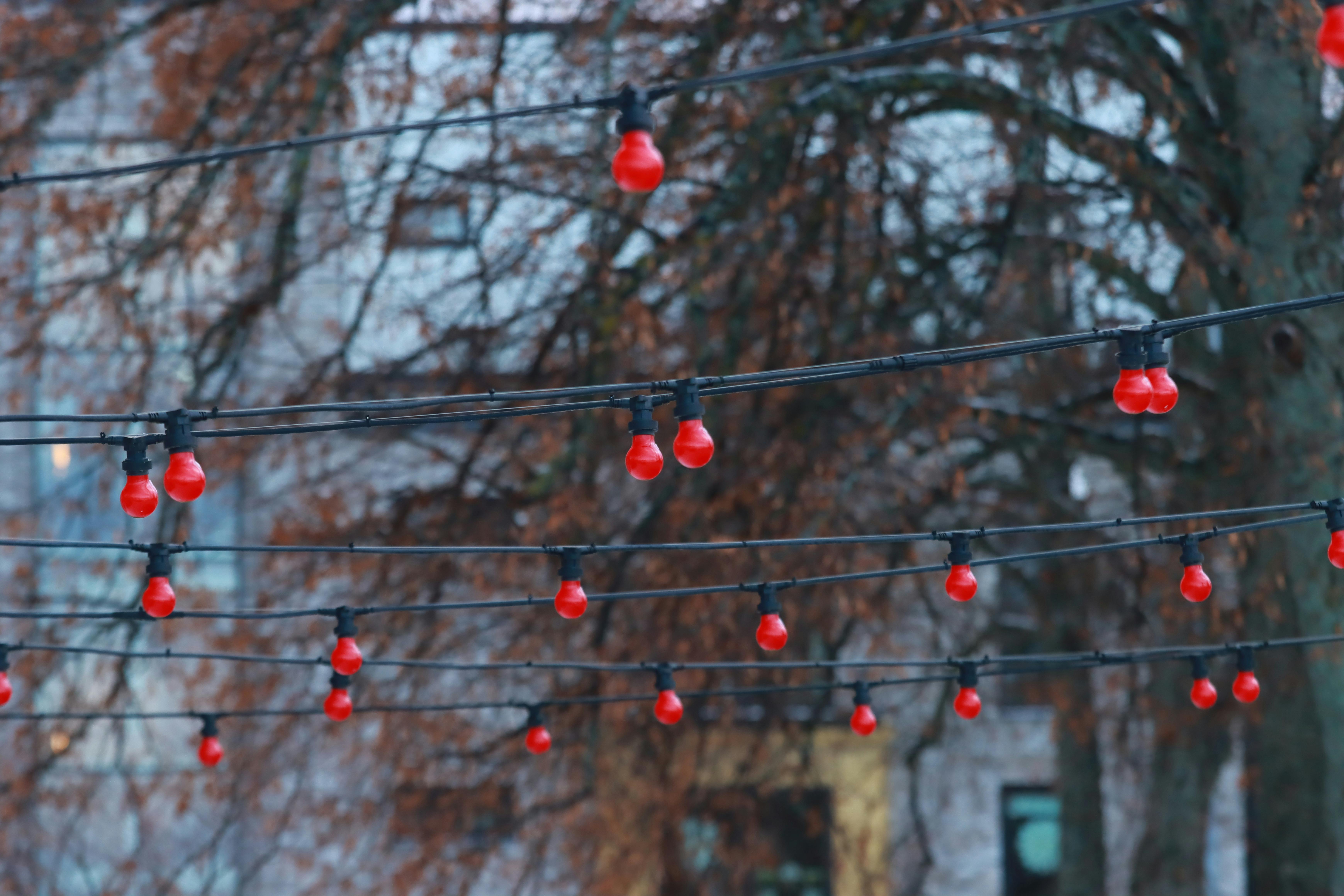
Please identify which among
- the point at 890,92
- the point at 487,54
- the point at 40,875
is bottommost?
the point at 40,875

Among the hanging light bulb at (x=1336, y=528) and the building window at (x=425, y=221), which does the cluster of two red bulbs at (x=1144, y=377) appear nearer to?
the hanging light bulb at (x=1336, y=528)

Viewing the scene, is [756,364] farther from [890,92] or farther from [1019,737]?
[1019,737]

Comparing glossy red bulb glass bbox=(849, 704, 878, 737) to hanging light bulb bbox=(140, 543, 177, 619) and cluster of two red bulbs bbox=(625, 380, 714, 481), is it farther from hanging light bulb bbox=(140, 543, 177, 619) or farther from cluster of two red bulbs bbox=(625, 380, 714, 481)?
hanging light bulb bbox=(140, 543, 177, 619)

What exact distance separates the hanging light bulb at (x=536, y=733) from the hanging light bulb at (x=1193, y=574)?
3.30 meters

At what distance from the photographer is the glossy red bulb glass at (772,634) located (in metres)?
6.94

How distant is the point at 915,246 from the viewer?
42.6ft

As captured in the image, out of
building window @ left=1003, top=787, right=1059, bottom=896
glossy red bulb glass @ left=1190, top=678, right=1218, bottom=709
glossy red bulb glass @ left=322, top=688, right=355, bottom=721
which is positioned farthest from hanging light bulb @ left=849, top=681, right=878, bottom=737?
building window @ left=1003, top=787, right=1059, bottom=896

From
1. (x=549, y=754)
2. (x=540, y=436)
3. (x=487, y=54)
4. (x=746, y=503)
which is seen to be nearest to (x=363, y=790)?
(x=549, y=754)

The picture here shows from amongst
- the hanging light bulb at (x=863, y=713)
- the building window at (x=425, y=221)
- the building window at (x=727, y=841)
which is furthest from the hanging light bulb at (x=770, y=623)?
the building window at (x=727, y=841)

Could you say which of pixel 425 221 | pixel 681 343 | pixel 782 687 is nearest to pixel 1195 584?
pixel 782 687

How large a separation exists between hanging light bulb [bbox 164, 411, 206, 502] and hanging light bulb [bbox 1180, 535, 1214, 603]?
3.83m

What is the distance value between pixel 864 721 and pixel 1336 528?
249 cm

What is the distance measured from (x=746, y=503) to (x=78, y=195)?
598 centimetres

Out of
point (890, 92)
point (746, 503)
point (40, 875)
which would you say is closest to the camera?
point (890, 92)
